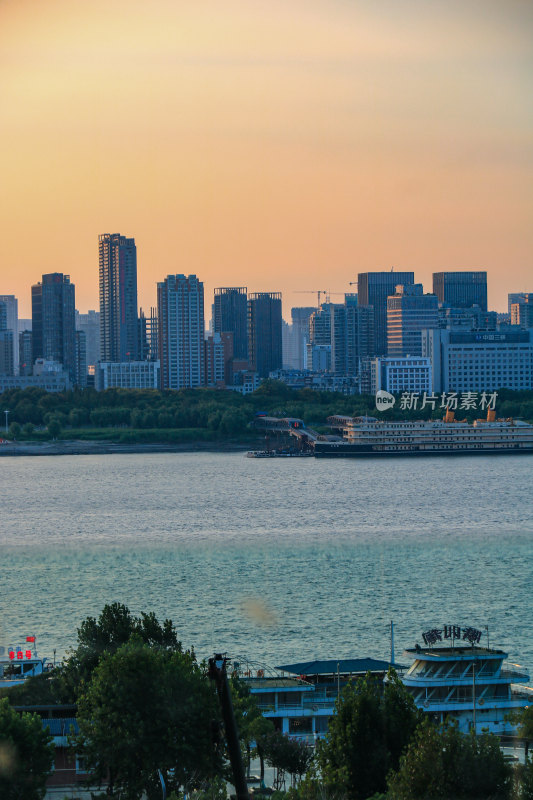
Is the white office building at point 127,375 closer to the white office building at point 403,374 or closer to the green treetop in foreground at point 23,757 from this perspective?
the white office building at point 403,374

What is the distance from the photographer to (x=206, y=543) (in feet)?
32.8

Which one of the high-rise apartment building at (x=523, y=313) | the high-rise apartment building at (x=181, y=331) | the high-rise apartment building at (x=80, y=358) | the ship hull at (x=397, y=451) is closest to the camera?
the ship hull at (x=397, y=451)

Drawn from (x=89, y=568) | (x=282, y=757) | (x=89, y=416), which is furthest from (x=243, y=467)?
(x=282, y=757)

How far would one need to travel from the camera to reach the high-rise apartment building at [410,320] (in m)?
39.0

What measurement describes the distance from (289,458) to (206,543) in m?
11.5

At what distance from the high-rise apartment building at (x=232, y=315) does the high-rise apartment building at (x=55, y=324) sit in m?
7.10

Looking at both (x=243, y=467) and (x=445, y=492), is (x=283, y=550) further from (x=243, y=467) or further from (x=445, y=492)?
(x=243, y=467)

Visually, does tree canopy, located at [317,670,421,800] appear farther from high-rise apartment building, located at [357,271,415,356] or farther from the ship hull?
high-rise apartment building, located at [357,271,415,356]

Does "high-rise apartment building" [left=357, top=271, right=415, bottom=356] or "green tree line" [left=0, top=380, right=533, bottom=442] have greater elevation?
"high-rise apartment building" [left=357, top=271, right=415, bottom=356]

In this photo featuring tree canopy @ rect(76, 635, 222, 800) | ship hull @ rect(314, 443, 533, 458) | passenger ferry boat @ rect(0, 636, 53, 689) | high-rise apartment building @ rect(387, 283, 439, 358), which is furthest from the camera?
high-rise apartment building @ rect(387, 283, 439, 358)

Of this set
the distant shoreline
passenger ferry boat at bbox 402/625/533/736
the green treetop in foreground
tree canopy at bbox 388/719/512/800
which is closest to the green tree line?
the distant shoreline

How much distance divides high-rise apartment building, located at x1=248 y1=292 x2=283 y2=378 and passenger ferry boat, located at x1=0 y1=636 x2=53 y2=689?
37554 mm

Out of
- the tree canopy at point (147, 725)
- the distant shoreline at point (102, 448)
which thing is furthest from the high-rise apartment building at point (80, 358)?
the tree canopy at point (147, 725)

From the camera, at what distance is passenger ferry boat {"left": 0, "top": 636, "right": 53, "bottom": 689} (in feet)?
17.9
